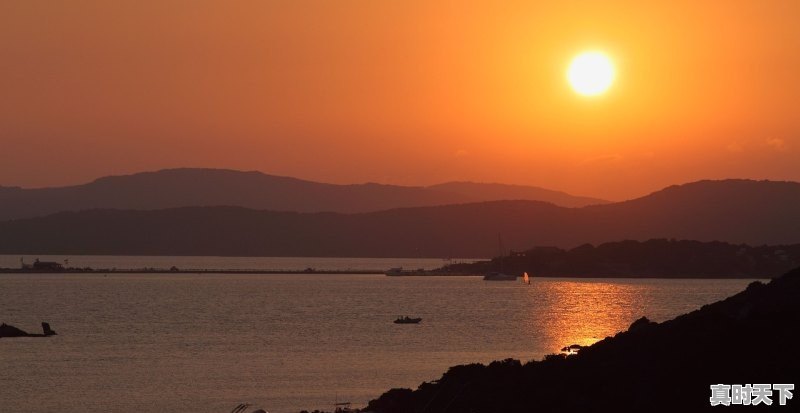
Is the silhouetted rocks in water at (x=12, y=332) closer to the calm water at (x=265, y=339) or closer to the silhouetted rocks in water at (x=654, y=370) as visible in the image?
the calm water at (x=265, y=339)

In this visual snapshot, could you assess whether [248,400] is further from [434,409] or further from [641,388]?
[641,388]

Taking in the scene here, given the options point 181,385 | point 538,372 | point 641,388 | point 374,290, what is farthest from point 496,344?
point 374,290

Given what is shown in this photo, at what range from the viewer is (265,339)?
7912 centimetres

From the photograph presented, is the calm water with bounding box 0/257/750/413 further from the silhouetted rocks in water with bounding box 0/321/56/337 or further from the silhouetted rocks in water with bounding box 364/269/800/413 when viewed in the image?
the silhouetted rocks in water with bounding box 364/269/800/413

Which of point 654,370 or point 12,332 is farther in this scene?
point 12,332

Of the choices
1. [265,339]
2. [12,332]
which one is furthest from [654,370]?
[12,332]

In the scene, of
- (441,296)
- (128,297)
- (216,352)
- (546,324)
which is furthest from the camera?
(441,296)

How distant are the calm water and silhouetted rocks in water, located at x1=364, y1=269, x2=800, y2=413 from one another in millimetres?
7408

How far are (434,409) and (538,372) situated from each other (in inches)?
177

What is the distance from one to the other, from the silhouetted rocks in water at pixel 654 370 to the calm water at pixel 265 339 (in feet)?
24.3

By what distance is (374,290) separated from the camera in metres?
162

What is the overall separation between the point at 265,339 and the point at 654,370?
43853 millimetres

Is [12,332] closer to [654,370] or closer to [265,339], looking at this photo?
[265,339]

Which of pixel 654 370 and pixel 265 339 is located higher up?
pixel 654 370
